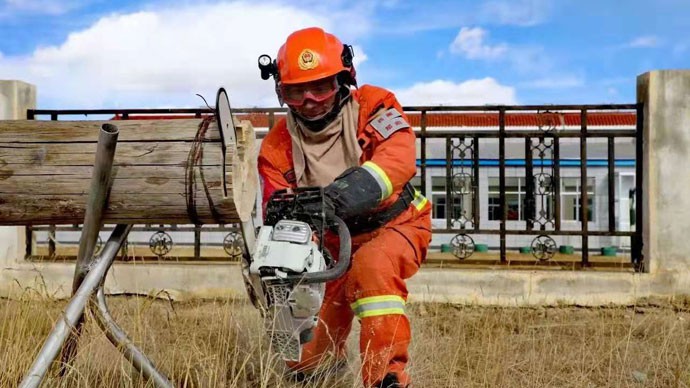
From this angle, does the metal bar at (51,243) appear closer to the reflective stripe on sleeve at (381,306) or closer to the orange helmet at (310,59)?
the orange helmet at (310,59)

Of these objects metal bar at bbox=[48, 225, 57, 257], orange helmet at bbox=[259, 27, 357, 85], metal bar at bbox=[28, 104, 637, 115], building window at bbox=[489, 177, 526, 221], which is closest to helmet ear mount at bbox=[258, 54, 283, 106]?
orange helmet at bbox=[259, 27, 357, 85]

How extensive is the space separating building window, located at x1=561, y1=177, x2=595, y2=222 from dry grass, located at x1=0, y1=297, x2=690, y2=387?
38.9 ft

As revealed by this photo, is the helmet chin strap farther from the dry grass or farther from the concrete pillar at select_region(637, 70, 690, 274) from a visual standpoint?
the concrete pillar at select_region(637, 70, 690, 274)

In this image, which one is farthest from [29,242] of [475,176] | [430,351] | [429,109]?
[430,351]

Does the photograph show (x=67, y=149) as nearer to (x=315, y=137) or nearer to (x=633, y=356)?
(x=315, y=137)

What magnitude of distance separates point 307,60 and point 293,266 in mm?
1154

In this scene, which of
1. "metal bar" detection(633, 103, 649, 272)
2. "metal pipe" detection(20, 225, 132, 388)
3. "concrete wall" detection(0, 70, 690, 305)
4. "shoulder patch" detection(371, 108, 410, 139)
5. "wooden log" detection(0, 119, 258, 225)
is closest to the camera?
"metal pipe" detection(20, 225, 132, 388)

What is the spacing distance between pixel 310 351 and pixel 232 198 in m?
1.24

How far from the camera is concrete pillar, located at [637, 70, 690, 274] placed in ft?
20.7

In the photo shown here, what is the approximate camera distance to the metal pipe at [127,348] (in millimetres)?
2572

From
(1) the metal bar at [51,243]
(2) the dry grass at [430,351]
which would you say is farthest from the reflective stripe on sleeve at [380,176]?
(1) the metal bar at [51,243]

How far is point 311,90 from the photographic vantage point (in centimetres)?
315

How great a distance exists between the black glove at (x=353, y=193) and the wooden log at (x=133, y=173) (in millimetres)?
352

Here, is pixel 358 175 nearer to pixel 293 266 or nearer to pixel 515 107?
pixel 293 266
